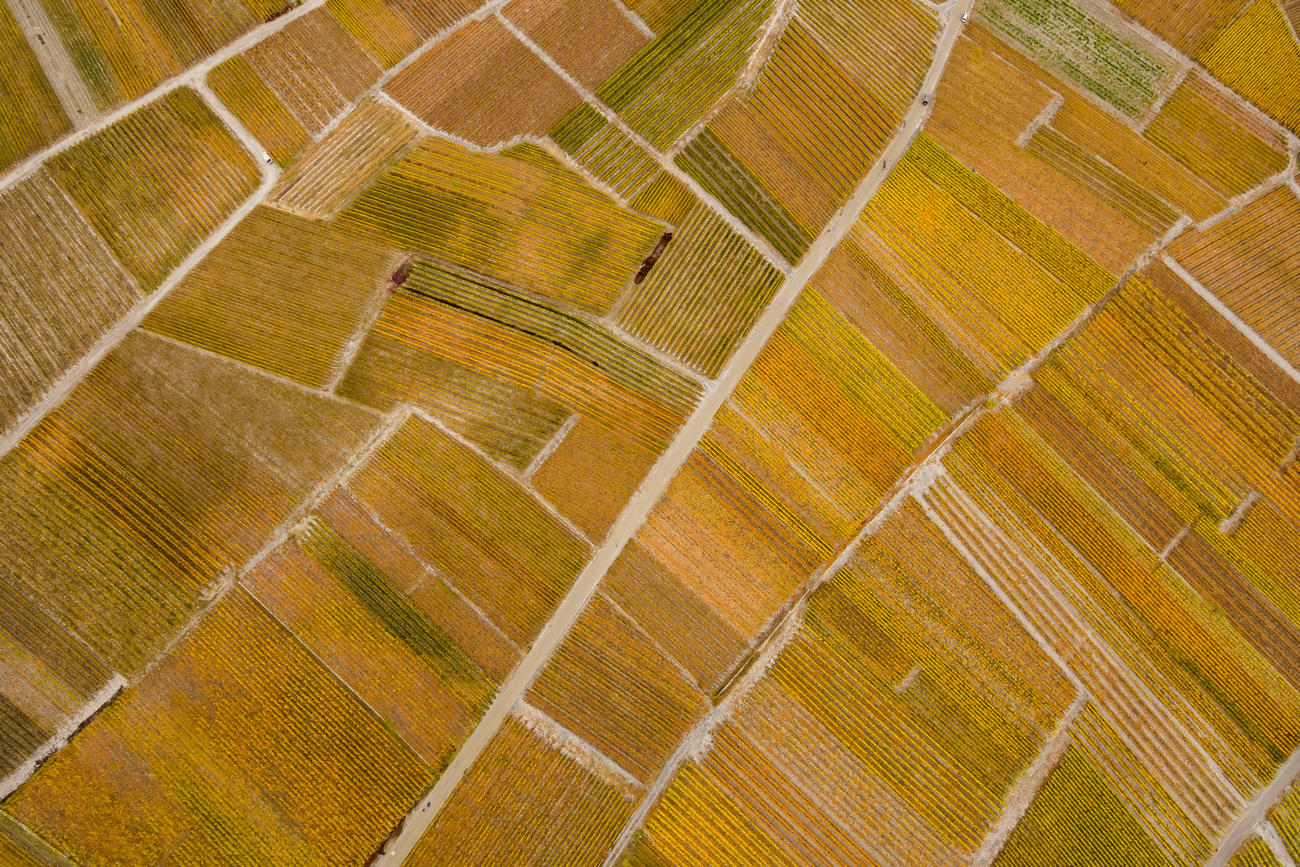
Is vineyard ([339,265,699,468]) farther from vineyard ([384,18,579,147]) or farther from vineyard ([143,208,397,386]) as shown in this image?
vineyard ([384,18,579,147])

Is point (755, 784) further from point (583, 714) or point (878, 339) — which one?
point (878, 339)

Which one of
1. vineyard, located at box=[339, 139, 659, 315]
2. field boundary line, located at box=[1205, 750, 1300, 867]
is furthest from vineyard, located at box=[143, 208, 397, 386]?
field boundary line, located at box=[1205, 750, 1300, 867]

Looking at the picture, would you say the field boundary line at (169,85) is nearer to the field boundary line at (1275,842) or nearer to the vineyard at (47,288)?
the vineyard at (47,288)

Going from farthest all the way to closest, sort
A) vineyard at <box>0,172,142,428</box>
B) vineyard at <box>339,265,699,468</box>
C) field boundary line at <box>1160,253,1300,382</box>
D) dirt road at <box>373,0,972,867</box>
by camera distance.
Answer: field boundary line at <box>1160,253,1300,382</box> < vineyard at <box>339,265,699,468</box> < vineyard at <box>0,172,142,428</box> < dirt road at <box>373,0,972,867</box>

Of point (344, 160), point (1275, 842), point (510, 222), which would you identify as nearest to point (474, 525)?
point (510, 222)

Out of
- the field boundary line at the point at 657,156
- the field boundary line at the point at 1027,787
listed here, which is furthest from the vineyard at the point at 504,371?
the field boundary line at the point at 1027,787

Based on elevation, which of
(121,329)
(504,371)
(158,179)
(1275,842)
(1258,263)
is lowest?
(121,329)

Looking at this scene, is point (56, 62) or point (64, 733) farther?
point (56, 62)

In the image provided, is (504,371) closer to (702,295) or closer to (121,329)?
(702,295)
